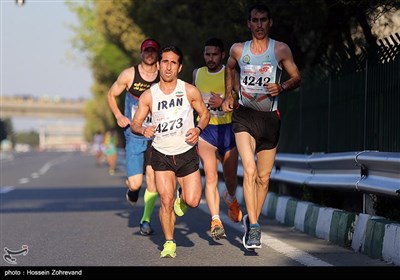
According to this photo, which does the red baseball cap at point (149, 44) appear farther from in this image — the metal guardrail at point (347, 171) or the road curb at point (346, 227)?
the road curb at point (346, 227)

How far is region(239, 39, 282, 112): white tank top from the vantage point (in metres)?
9.62

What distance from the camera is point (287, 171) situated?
14.0 m

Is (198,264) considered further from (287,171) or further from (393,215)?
(287,171)

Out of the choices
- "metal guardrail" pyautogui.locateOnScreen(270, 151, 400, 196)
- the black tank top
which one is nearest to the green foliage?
"metal guardrail" pyautogui.locateOnScreen(270, 151, 400, 196)

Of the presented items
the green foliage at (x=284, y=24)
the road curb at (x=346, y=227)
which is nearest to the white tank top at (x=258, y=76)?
the road curb at (x=346, y=227)

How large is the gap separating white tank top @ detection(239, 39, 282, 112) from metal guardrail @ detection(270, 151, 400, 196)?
117 centimetres

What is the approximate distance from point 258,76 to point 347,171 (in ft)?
6.07

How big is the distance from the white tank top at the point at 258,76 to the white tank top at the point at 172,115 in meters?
0.73

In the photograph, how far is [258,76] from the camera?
31.7ft

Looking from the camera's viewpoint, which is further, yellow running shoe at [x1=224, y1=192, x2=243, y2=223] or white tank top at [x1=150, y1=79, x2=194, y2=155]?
yellow running shoe at [x1=224, y1=192, x2=243, y2=223]

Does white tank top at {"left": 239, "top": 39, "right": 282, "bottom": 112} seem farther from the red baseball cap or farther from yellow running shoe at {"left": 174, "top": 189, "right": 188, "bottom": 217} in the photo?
the red baseball cap

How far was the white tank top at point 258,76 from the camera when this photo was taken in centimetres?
962

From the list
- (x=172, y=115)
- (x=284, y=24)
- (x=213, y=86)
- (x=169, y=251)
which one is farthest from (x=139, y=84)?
(x=284, y=24)
